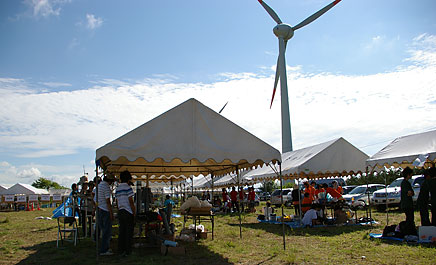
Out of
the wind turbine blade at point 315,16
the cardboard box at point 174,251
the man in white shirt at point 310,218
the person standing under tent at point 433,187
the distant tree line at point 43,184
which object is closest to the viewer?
the cardboard box at point 174,251

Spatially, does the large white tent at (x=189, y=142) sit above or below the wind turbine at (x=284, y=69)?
below

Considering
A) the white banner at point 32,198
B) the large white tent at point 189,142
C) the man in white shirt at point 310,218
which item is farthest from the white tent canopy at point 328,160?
the white banner at point 32,198

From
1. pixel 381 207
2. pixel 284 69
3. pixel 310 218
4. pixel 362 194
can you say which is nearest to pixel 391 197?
pixel 381 207

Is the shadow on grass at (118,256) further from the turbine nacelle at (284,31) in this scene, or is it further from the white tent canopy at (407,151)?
the turbine nacelle at (284,31)

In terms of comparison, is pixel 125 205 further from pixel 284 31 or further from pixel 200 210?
pixel 284 31

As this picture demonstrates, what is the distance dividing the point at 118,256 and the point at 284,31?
29.2m

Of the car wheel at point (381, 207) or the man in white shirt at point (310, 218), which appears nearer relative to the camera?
the man in white shirt at point (310, 218)

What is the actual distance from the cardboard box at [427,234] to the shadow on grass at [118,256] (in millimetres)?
4319

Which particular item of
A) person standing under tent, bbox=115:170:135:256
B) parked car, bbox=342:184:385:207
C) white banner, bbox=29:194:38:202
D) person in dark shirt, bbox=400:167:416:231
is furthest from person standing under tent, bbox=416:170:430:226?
white banner, bbox=29:194:38:202

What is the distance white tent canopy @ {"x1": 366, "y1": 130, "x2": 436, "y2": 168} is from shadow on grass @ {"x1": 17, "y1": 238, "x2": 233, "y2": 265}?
628cm

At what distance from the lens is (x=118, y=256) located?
6.54m

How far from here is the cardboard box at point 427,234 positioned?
7.15m

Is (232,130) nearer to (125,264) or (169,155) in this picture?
(169,155)

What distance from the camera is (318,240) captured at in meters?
8.27
